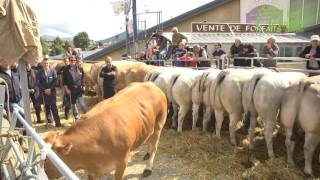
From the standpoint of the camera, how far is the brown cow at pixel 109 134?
407 centimetres

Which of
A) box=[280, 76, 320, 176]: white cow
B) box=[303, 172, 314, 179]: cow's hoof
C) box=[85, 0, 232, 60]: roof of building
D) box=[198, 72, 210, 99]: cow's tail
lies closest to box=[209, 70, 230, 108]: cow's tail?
box=[198, 72, 210, 99]: cow's tail

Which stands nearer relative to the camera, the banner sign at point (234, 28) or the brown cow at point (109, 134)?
the brown cow at point (109, 134)

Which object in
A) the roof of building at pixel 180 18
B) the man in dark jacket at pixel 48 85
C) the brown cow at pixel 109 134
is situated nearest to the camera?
the brown cow at pixel 109 134

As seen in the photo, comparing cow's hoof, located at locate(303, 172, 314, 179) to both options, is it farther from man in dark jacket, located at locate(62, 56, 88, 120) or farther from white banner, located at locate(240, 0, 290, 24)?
white banner, located at locate(240, 0, 290, 24)

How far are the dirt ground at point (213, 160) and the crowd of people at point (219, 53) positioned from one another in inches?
92.5

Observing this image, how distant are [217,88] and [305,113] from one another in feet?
7.37

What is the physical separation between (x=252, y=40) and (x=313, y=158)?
17.6 metres

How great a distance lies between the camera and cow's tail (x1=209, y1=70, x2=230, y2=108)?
300 inches

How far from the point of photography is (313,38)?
846 centimetres

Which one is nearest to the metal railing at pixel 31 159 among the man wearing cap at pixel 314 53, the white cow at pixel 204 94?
the white cow at pixel 204 94

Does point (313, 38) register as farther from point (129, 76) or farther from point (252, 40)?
point (252, 40)

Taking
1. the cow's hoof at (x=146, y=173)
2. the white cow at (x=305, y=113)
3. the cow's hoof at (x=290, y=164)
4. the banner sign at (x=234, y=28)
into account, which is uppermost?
the banner sign at (x=234, y=28)

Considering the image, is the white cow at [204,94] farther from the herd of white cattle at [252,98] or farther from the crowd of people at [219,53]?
the crowd of people at [219,53]

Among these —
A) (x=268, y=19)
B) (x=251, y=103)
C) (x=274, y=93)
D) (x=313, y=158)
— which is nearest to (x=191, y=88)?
(x=251, y=103)
